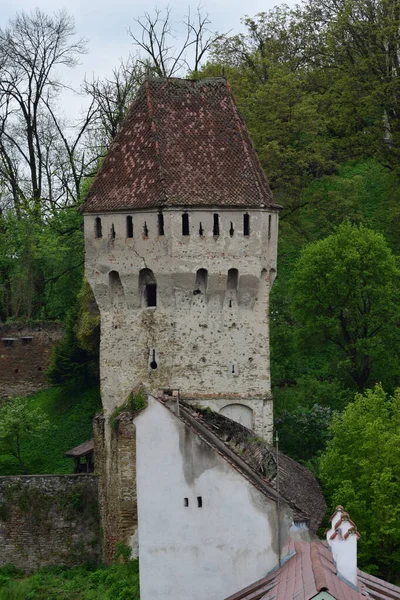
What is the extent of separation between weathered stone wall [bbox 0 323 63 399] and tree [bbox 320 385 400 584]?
1815 cm

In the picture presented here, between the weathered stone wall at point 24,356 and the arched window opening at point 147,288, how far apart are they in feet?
59.6

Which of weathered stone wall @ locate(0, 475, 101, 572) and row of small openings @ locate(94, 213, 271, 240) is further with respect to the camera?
weathered stone wall @ locate(0, 475, 101, 572)

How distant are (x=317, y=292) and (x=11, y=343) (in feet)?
46.1

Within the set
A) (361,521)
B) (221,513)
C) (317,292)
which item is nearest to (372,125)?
(317,292)

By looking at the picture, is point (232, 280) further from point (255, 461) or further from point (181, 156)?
point (255, 461)

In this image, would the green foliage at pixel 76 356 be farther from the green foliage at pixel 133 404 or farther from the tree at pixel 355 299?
the green foliage at pixel 133 404

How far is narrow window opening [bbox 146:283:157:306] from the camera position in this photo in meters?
33.6

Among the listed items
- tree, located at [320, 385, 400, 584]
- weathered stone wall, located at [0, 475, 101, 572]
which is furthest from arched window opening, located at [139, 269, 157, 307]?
tree, located at [320, 385, 400, 584]

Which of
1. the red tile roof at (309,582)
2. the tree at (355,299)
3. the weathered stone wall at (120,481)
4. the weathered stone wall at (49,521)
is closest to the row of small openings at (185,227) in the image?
the weathered stone wall at (120,481)

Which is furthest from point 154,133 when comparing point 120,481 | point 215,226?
point 120,481

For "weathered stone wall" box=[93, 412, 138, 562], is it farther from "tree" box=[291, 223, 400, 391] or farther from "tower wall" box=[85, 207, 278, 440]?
"tree" box=[291, 223, 400, 391]

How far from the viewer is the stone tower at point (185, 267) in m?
33.0

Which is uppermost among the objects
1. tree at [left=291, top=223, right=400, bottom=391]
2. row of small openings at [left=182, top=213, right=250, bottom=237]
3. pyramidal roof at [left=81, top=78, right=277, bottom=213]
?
pyramidal roof at [left=81, top=78, right=277, bottom=213]

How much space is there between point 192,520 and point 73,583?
676cm
